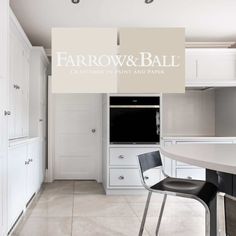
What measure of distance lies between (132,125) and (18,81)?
1642 mm

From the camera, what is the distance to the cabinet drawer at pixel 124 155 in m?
4.19

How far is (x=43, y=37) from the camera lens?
14.7ft

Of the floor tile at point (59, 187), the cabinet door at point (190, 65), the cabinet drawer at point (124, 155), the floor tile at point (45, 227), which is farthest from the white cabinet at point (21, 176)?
the cabinet door at point (190, 65)

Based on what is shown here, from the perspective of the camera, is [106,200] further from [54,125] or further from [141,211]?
[54,125]

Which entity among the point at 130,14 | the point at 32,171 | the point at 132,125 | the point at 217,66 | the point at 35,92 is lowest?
the point at 32,171

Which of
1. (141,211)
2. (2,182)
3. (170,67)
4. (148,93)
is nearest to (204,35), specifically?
(170,67)

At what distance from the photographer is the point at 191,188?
183 cm

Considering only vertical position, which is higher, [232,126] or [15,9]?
[15,9]

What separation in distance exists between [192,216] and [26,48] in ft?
9.67

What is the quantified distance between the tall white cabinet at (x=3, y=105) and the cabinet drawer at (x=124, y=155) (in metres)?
1.98

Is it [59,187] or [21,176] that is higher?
[21,176]

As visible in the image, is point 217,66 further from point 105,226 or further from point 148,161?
point 105,226

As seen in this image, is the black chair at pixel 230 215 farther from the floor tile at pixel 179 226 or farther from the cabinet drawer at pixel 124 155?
the cabinet drawer at pixel 124 155

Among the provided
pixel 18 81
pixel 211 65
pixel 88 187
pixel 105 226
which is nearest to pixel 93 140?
pixel 88 187
